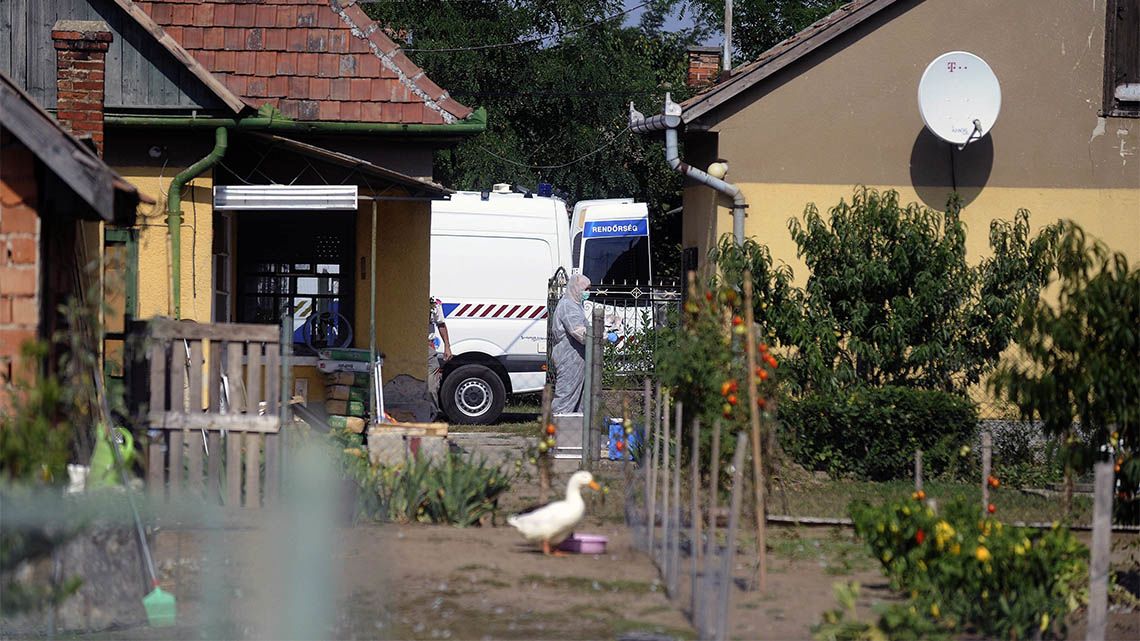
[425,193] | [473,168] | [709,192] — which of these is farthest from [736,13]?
[425,193]

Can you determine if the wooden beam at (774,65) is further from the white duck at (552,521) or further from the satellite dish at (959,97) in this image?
the white duck at (552,521)

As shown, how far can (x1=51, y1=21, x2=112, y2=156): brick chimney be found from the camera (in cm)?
1082

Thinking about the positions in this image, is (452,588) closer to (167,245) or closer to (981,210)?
(167,245)

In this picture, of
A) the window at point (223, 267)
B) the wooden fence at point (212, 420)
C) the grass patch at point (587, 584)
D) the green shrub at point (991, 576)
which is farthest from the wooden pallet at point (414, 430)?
the green shrub at point (991, 576)

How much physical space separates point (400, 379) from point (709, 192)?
4.05m

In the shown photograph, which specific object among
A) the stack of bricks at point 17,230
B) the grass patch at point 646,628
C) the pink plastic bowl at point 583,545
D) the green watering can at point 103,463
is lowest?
the grass patch at point 646,628

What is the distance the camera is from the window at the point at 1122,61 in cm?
1552

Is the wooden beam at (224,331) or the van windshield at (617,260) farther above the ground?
the van windshield at (617,260)

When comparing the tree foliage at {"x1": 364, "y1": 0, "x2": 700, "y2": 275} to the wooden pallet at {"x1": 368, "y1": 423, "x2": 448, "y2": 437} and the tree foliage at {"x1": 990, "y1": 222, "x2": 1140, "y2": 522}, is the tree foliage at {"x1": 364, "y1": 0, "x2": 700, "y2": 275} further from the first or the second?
the tree foliage at {"x1": 990, "y1": 222, "x2": 1140, "y2": 522}

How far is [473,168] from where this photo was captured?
3066 cm

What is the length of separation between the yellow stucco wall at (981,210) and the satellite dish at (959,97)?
0.83 meters

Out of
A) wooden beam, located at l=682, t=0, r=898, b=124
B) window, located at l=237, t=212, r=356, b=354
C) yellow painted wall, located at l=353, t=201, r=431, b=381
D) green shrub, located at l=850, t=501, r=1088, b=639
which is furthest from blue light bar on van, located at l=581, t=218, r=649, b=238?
green shrub, located at l=850, t=501, r=1088, b=639

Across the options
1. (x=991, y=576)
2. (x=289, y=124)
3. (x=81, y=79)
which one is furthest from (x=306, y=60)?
(x=991, y=576)

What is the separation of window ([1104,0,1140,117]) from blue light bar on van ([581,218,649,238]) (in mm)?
7925
